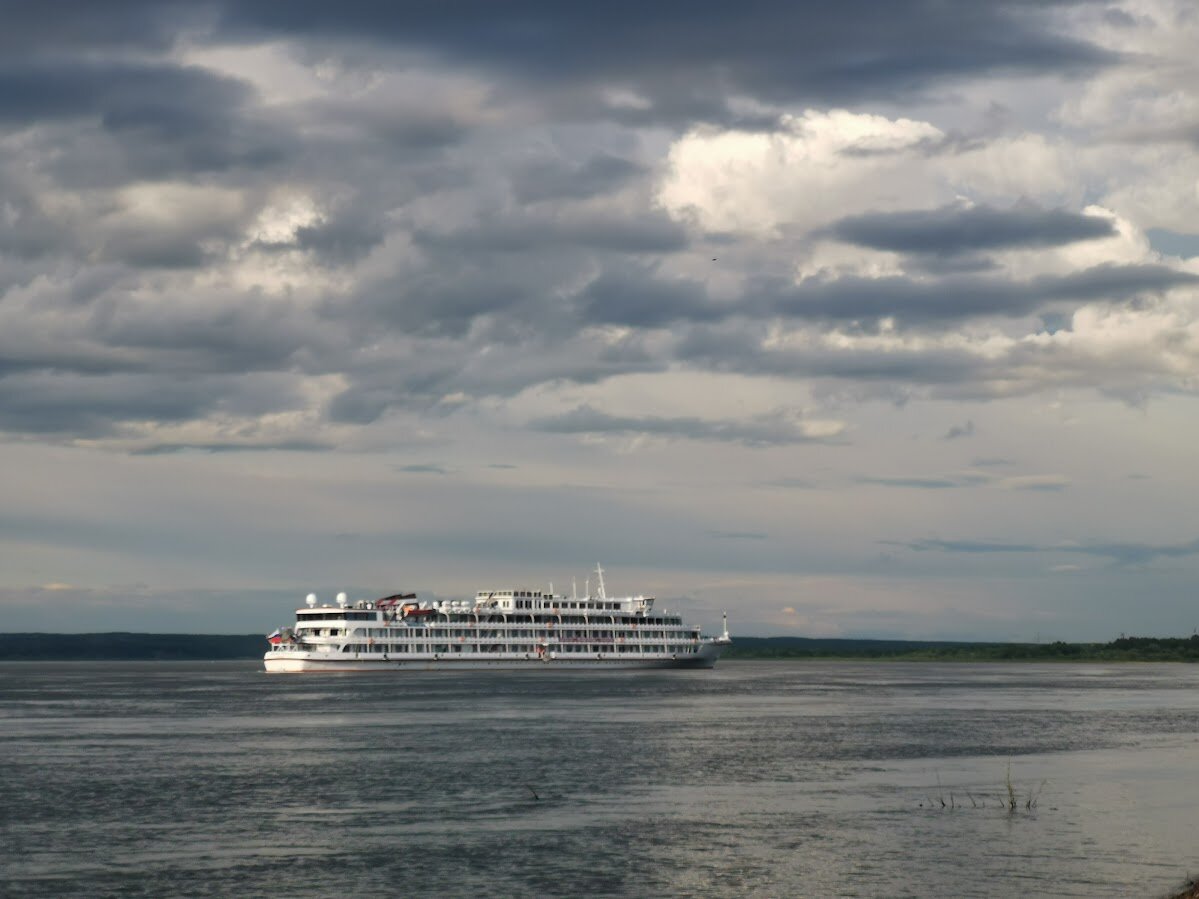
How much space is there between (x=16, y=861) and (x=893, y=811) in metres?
28.9

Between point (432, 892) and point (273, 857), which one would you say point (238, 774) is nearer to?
point (273, 857)

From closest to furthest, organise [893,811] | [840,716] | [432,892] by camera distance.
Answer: [432,892] → [893,811] → [840,716]

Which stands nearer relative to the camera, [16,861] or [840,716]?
[16,861]

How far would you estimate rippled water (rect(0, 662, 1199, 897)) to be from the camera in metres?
40.9

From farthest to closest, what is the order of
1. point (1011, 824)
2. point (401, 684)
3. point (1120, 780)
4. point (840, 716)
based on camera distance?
1. point (401, 684)
2. point (840, 716)
3. point (1120, 780)
4. point (1011, 824)

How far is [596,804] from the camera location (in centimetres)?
5622

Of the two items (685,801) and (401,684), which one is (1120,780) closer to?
(685,801)

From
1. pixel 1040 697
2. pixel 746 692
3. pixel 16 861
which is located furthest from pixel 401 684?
pixel 16 861

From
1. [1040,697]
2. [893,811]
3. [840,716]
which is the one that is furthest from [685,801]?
[1040,697]

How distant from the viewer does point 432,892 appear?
39062mm

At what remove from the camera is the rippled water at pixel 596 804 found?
4094 cm

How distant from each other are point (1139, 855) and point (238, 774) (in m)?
39.1

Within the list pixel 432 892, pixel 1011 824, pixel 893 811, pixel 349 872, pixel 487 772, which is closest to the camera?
pixel 432 892

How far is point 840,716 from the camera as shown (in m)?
110
